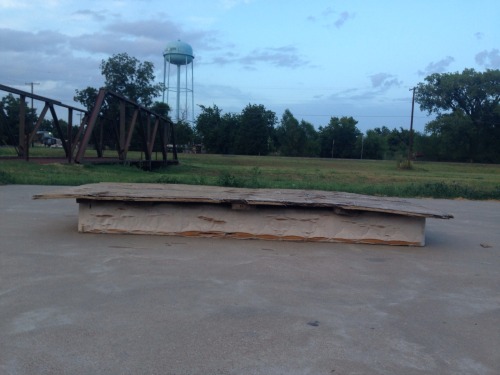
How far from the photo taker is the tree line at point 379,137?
264ft

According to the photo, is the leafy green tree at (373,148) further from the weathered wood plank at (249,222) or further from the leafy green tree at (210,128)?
the weathered wood plank at (249,222)

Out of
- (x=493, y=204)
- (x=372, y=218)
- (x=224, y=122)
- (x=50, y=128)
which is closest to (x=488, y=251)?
(x=372, y=218)

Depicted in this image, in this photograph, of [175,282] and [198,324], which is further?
[175,282]

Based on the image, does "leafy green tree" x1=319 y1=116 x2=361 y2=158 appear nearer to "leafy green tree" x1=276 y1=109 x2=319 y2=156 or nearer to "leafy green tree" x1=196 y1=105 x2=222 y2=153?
"leafy green tree" x1=276 y1=109 x2=319 y2=156

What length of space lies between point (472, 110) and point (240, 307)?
8799 cm

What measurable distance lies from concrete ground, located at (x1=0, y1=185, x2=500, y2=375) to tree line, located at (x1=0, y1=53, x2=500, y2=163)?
2049 inches

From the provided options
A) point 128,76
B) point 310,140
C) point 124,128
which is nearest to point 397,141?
point 310,140

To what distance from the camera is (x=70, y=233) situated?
7945mm

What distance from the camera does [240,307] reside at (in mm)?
4648

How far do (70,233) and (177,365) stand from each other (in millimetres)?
5018

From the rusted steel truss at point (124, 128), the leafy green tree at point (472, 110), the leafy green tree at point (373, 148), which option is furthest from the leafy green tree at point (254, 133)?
the rusted steel truss at point (124, 128)

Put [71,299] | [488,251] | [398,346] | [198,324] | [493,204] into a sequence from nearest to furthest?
[398,346]
[198,324]
[71,299]
[488,251]
[493,204]

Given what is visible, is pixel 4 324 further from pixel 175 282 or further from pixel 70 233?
→ pixel 70 233

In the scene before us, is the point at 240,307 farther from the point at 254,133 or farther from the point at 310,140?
the point at 310,140
